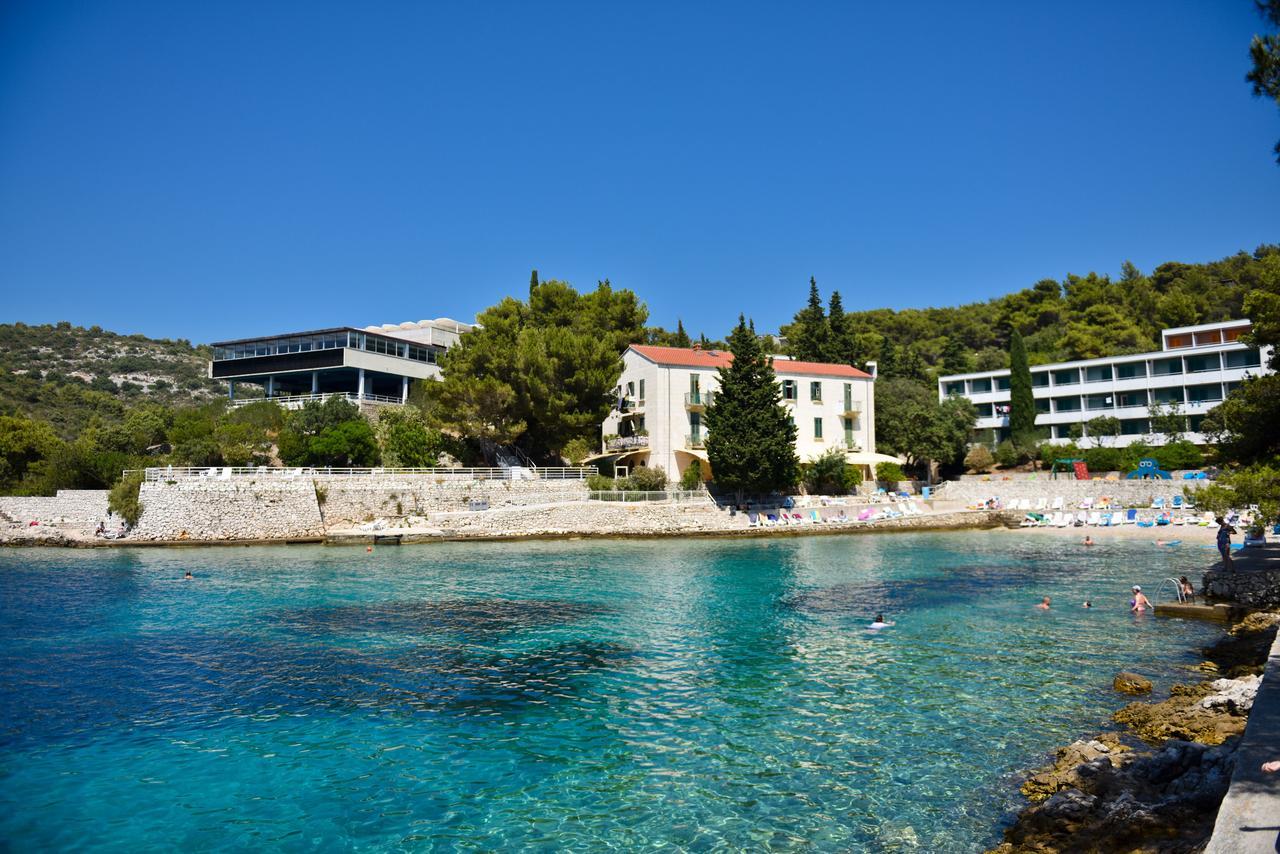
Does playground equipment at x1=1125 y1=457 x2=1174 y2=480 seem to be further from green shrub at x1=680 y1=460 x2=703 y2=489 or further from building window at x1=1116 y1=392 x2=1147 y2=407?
green shrub at x1=680 y1=460 x2=703 y2=489

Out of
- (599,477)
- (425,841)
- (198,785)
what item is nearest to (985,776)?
(425,841)

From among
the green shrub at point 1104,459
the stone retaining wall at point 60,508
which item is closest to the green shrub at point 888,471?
the green shrub at point 1104,459

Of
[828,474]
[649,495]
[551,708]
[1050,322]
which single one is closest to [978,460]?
[828,474]

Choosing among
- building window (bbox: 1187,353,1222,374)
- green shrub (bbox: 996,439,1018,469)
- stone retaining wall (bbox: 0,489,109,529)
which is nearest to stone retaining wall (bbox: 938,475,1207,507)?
green shrub (bbox: 996,439,1018,469)

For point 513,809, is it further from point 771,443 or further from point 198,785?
point 771,443

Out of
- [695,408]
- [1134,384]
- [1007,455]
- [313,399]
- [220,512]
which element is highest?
[1134,384]

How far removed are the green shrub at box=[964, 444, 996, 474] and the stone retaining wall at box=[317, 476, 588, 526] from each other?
29.8 meters

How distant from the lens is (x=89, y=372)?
91.5 metres

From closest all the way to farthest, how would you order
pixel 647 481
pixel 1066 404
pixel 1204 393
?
1. pixel 647 481
2. pixel 1204 393
3. pixel 1066 404

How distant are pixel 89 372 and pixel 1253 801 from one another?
370 feet

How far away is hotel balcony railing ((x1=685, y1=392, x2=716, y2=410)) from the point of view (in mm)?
43656

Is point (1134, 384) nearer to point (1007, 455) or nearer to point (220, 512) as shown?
point (1007, 455)

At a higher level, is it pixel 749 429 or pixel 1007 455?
pixel 749 429

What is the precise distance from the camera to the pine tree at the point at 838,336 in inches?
2287
